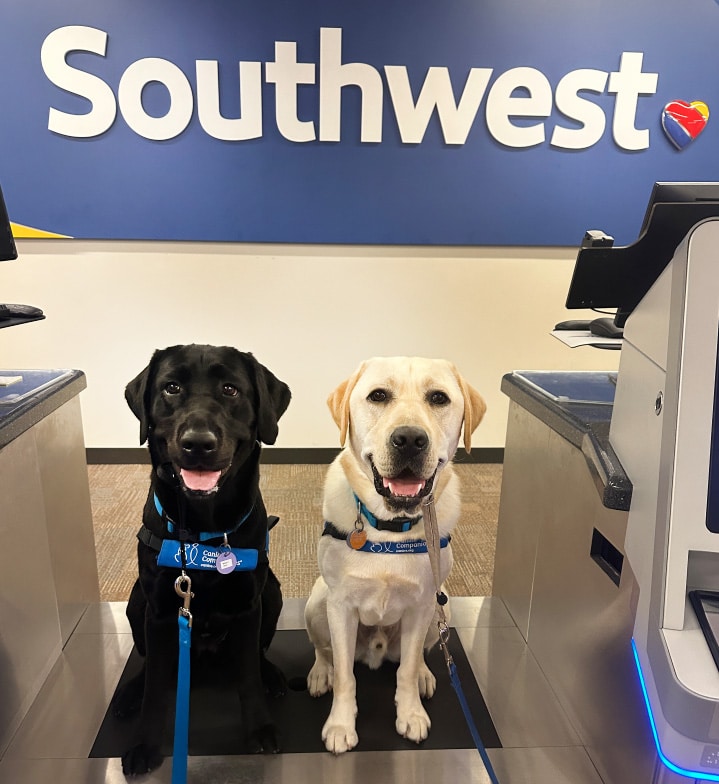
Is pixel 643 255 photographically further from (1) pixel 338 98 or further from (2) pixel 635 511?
(1) pixel 338 98

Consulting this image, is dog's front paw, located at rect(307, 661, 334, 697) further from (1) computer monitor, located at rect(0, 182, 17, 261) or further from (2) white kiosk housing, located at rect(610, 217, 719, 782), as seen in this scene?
(1) computer monitor, located at rect(0, 182, 17, 261)

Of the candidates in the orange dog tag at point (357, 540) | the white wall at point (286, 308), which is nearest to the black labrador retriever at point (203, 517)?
the orange dog tag at point (357, 540)

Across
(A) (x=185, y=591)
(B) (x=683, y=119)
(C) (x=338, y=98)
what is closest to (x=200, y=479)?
(A) (x=185, y=591)

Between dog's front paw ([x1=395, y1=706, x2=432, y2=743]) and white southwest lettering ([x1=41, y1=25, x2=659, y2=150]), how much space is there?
285cm

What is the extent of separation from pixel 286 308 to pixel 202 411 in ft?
7.46

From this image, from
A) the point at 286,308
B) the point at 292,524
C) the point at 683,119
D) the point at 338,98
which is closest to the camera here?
the point at 292,524

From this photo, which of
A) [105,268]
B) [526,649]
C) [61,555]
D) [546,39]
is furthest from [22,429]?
[546,39]

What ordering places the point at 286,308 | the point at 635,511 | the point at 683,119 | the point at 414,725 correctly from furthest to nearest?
the point at 286,308
the point at 683,119
the point at 414,725
the point at 635,511

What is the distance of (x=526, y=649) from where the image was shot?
167cm

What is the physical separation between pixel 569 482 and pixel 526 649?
0.60 metres

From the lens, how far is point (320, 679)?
149 centimetres

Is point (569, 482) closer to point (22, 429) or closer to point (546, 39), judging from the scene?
point (22, 429)

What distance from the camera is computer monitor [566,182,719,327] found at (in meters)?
1.14

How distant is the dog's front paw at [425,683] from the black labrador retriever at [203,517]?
407 millimetres
